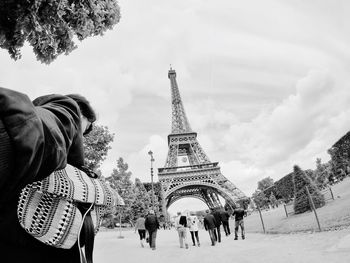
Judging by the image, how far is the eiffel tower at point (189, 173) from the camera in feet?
142

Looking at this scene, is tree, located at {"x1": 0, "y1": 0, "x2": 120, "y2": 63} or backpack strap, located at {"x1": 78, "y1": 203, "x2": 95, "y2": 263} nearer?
backpack strap, located at {"x1": 78, "y1": 203, "x2": 95, "y2": 263}

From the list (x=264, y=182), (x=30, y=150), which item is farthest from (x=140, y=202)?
(x=264, y=182)

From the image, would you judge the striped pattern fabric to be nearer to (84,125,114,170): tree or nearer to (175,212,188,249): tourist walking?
(175,212,188,249): tourist walking

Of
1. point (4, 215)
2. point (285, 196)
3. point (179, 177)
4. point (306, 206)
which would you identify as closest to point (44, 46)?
point (4, 215)

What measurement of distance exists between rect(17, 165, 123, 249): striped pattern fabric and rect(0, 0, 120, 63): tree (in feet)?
15.8

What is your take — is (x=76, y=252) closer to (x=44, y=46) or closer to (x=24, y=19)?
(x=24, y=19)

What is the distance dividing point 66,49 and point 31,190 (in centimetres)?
600

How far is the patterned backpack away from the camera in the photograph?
113 cm

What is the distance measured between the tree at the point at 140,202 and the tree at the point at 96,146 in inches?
1301

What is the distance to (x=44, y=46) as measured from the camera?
5855 mm

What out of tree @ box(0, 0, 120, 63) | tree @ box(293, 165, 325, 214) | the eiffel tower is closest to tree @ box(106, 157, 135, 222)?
the eiffel tower

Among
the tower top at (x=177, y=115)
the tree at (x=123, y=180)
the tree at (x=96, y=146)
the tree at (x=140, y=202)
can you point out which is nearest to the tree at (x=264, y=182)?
the tower top at (x=177, y=115)

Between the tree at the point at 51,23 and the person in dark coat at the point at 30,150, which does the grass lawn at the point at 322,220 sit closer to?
the tree at the point at 51,23

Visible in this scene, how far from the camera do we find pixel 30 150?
749 mm
